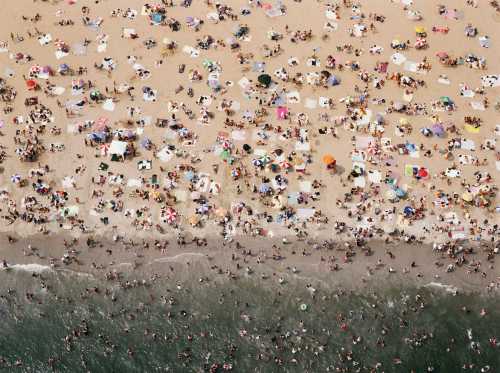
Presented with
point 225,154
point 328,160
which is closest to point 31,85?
point 225,154

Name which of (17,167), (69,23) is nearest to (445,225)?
(17,167)

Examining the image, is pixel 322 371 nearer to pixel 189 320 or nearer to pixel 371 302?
pixel 371 302

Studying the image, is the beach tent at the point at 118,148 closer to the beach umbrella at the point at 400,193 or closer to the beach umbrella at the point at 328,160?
the beach umbrella at the point at 328,160

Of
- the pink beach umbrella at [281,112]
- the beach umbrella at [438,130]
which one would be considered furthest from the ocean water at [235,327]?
the pink beach umbrella at [281,112]

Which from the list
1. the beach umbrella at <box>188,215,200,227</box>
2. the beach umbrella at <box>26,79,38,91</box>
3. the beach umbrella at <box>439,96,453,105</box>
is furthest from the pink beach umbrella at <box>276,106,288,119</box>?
the beach umbrella at <box>26,79,38,91</box>

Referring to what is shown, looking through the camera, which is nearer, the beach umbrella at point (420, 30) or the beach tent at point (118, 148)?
the beach tent at point (118, 148)
